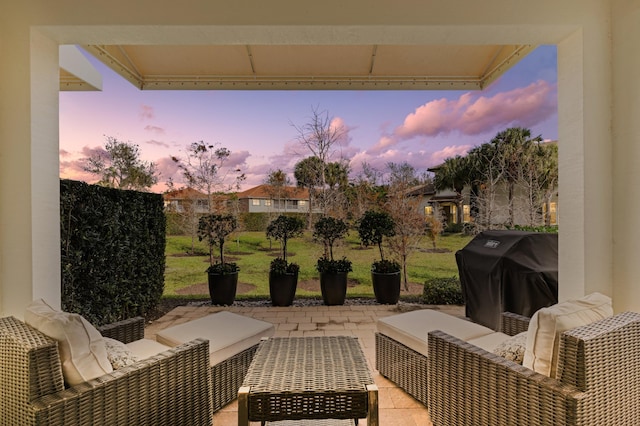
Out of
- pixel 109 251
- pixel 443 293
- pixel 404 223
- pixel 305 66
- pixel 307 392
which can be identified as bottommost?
pixel 443 293

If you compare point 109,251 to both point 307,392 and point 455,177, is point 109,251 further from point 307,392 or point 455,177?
point 455,177

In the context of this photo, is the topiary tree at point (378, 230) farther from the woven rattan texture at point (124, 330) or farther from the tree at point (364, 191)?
the woven rattan texture at point (124, 330)

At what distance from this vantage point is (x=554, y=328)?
1.51 meters

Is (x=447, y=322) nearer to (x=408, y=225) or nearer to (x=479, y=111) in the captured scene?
(x=408, y=225)

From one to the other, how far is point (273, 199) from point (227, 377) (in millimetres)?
4947

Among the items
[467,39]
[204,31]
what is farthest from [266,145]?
[467,39]

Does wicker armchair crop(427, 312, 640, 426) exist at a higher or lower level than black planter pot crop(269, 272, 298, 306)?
higher

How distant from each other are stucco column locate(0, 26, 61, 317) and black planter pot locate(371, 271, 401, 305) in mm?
4526

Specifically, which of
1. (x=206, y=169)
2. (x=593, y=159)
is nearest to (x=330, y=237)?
(x=206, y=169)

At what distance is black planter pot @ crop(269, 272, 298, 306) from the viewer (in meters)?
5.36

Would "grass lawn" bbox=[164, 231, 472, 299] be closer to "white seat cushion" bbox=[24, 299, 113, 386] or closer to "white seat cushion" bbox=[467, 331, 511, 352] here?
"white seat cushion" bbox=[467, 331, 511, 352]

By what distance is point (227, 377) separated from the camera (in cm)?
241

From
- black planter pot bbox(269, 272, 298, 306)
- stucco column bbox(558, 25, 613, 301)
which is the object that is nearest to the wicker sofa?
stucco column bbox(558, 25, 613, 301)

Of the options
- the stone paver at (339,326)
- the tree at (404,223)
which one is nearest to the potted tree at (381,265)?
the stone paver at (339,326)
